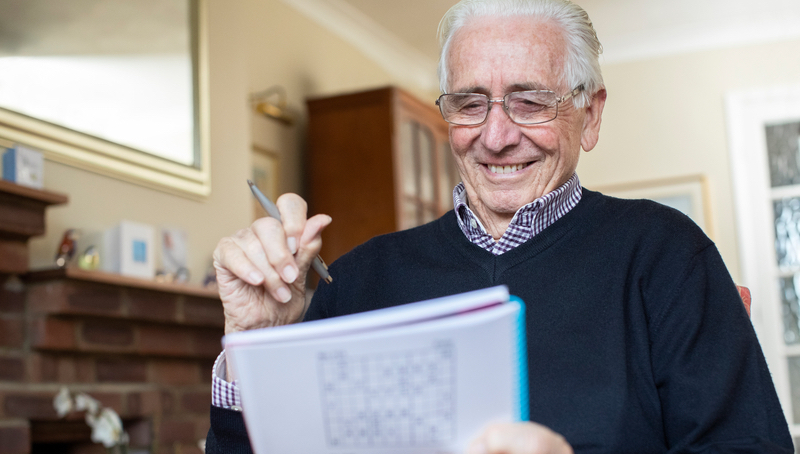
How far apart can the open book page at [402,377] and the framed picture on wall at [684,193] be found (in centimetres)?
437

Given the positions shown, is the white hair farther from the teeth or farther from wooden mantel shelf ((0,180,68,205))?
wooden mantel shelf ((0,180,68,205))

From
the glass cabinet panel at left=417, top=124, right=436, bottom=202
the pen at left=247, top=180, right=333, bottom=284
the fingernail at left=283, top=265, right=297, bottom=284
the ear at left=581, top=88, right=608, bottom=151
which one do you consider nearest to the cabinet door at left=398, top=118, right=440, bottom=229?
the glass cabinet panel at left=417, top=124, right=436, bottom=202

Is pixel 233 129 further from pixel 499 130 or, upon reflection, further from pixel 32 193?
pixel 499 130

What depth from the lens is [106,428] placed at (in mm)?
2279

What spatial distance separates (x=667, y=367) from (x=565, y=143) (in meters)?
0.40

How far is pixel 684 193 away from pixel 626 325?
4068 mm

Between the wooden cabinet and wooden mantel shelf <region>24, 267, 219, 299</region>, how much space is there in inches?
49.5

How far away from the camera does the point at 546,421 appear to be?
0.95 meters

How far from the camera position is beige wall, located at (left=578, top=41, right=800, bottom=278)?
15.6 ft

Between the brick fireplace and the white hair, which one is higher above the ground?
the white hair

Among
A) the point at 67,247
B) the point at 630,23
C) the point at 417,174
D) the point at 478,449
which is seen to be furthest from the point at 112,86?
the point at 630,23

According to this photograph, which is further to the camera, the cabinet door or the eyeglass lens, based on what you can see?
the cabinet door

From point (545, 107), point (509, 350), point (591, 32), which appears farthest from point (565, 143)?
point (509, 350)

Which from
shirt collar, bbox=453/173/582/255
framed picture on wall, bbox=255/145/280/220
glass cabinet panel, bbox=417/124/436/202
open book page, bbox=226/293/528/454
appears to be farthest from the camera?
glass cabinet panel, bbox=417/124/436/202
